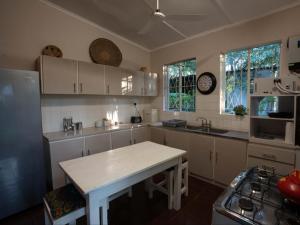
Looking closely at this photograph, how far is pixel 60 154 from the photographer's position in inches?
95.5

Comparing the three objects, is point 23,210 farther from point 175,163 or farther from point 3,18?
point 3,18

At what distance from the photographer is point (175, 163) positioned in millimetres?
1986

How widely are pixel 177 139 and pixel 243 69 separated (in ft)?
5.61

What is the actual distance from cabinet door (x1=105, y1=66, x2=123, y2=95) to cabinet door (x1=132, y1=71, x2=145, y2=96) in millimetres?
243

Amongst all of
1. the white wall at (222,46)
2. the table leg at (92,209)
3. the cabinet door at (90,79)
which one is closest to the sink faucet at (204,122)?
the white wall at (222,46)

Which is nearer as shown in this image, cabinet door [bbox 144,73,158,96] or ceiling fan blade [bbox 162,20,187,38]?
ceiling fan blade [bbox 162,20,187,38]

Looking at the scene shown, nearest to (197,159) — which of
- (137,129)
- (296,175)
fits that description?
(137,129)

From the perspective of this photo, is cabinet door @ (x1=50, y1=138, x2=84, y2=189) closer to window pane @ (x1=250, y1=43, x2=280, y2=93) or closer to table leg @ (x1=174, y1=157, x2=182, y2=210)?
table leg @ (x1=174, y1=157, x2=182, y2=210)

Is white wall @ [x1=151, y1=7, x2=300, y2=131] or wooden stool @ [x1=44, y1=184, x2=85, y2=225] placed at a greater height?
white wall @ [x1=151, y1=7, x2=300, y2=131]

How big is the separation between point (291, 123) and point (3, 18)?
4098 millimetres

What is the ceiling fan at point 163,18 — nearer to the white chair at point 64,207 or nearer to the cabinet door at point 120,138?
the cabinet door at point 120,138

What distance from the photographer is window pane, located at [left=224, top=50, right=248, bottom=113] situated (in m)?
2.84

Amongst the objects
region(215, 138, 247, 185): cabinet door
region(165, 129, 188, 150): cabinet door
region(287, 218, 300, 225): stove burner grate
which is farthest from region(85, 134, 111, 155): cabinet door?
region(287, 218, 300, 225): stove burner grate

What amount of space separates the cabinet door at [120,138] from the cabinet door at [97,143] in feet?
0.34
